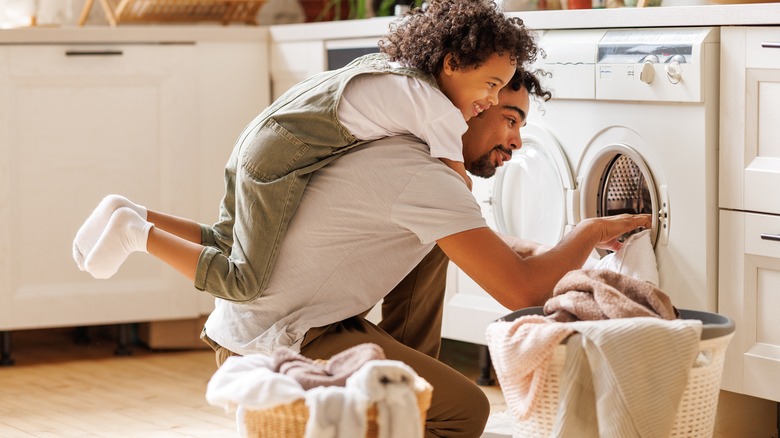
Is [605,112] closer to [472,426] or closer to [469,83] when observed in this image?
[469,83]

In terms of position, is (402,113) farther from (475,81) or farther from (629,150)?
(629,150)

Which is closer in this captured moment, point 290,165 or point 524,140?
point 290,165

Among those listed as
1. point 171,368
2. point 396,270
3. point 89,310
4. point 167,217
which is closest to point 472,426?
point 396,270

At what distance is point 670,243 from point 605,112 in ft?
1.01

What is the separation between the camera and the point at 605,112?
228cm

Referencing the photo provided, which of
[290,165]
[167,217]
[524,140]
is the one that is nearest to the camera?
[290,165]

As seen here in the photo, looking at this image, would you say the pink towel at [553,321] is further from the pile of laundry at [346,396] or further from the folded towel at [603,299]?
the pile of laundry at [346,396]

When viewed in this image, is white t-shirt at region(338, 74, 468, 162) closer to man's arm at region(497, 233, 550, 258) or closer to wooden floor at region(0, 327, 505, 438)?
man's arm at region(497, 233, 550, 258)

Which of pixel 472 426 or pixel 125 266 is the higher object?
pixel 125 266

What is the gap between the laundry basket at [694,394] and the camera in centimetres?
159

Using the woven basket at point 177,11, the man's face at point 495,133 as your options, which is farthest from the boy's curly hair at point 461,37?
the woven basket at point 177,11

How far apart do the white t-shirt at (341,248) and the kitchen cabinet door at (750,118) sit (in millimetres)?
573

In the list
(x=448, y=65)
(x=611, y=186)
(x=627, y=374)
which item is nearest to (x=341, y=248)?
(x=448, y=65)

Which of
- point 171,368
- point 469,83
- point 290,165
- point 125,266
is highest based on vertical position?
point 469,83
